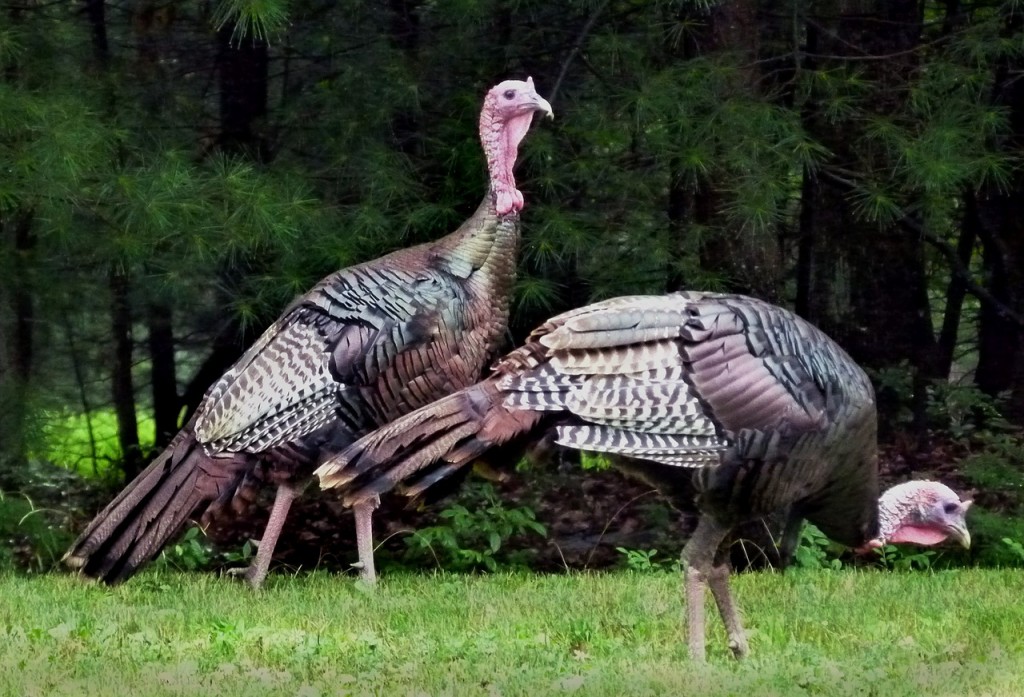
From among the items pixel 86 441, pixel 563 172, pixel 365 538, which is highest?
pixel 563 172

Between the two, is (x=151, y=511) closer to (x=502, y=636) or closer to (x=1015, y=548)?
(x=502, y=636)

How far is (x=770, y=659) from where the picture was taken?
4.62 metres

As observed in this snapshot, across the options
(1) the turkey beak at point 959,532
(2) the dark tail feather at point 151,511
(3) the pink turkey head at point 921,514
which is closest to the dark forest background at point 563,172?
(2) the dark tail feather at point 151,511

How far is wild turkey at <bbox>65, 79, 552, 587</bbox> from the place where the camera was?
611 cm

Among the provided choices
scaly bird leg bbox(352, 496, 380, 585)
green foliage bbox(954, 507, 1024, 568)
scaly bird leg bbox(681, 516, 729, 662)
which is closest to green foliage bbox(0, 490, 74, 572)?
scaly bird leg bbox(352, 496, 380, 585)

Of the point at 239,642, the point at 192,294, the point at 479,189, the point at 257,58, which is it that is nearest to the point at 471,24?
the point at 479,189

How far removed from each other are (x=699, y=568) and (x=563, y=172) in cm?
257

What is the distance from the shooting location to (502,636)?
4988mm

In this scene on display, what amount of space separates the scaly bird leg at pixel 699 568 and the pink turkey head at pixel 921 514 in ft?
2.26

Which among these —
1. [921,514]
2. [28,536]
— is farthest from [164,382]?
[921,514]

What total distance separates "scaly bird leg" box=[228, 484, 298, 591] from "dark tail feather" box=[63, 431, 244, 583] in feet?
0.91

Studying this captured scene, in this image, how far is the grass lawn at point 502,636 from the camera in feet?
13.7

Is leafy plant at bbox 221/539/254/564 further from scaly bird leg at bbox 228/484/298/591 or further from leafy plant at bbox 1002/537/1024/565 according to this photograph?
leafy plant at bbox 1002/537/1024/565

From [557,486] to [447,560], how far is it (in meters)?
0.84
